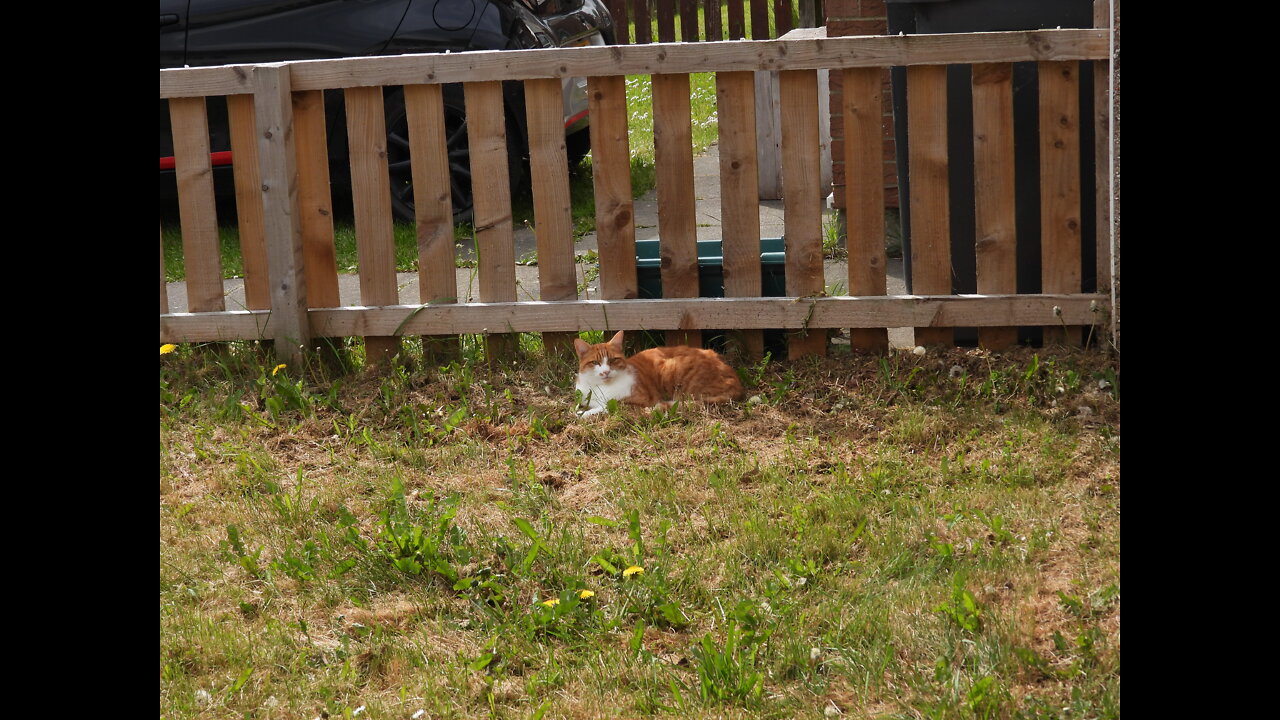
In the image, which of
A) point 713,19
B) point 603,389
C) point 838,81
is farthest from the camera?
point 713,19

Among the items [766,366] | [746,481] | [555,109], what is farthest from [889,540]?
[555,109]

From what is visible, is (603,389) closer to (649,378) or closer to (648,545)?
(649,378)

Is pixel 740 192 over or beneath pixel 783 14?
beneath

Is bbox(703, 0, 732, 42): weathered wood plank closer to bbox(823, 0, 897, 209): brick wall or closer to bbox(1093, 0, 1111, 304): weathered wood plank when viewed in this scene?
bbox(823, 0, 897, 209): brick wall

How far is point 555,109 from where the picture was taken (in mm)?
4984

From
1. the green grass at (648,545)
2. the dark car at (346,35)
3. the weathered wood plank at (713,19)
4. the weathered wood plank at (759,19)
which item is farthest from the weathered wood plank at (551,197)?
the weathered wood plank at (713,19)

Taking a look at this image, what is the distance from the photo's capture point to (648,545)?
3488 millimetres

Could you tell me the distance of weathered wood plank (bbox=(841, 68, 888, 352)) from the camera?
4785 mm

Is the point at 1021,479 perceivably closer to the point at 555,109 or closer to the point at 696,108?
the point at 555,109

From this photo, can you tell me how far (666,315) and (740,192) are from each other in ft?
1.88

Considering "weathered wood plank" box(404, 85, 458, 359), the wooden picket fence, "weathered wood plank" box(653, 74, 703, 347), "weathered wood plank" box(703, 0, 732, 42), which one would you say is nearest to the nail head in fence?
the wooden picket fence

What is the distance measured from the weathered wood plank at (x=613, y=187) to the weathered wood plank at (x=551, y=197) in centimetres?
13

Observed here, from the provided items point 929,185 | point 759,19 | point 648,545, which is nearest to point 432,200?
point 929,185

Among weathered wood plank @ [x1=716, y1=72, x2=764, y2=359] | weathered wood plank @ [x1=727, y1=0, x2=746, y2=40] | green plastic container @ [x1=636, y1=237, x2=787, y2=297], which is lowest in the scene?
green plastic container @ [x1=636, y1=237, x2=787, y2=297]
